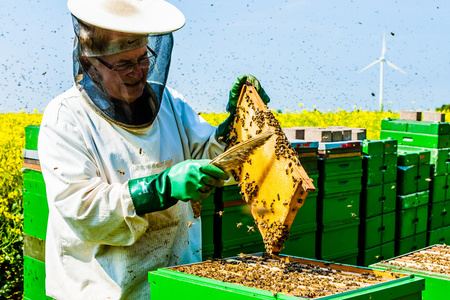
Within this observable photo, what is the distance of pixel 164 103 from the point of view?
3.64m

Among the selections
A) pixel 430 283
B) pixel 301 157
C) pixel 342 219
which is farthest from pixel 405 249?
pixel 430 283

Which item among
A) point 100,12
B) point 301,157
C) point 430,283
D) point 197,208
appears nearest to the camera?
point 100,12

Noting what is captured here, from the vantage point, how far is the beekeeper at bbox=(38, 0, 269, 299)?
2.88 meters

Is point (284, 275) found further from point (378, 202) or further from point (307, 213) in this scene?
point (378, 202)

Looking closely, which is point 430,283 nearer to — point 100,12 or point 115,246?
point 115,246

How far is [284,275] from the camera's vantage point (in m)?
2.91

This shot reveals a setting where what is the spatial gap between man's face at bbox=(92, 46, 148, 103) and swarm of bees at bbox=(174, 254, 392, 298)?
107 cm

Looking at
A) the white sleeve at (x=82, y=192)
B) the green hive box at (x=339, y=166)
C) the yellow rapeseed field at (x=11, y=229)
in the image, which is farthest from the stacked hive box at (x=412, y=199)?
the white sleeve at (x=82, y=192)

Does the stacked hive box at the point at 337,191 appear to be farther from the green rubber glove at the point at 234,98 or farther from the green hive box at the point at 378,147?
the green rubber glove at the point at 234,98

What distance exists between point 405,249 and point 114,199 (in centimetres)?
617

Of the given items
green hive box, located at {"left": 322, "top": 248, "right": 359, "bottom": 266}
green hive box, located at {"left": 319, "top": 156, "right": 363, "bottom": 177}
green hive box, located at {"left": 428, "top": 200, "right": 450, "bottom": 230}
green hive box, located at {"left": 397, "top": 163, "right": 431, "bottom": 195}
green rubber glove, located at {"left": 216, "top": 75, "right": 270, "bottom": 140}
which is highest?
green rubber glove, located at {"left": 216, "top": 75, "right": 270, "bottom": 140}

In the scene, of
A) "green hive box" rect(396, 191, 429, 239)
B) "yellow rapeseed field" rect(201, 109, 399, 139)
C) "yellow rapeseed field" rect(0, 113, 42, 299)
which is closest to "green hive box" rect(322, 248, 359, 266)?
"green hive box" rect(396, 191, 429, 239)

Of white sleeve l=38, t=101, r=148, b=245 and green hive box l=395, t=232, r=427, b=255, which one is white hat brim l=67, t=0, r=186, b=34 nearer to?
white sleeve l=38, t=101, r=148, b=245

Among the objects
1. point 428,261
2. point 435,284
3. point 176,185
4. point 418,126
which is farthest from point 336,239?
point 176,185
